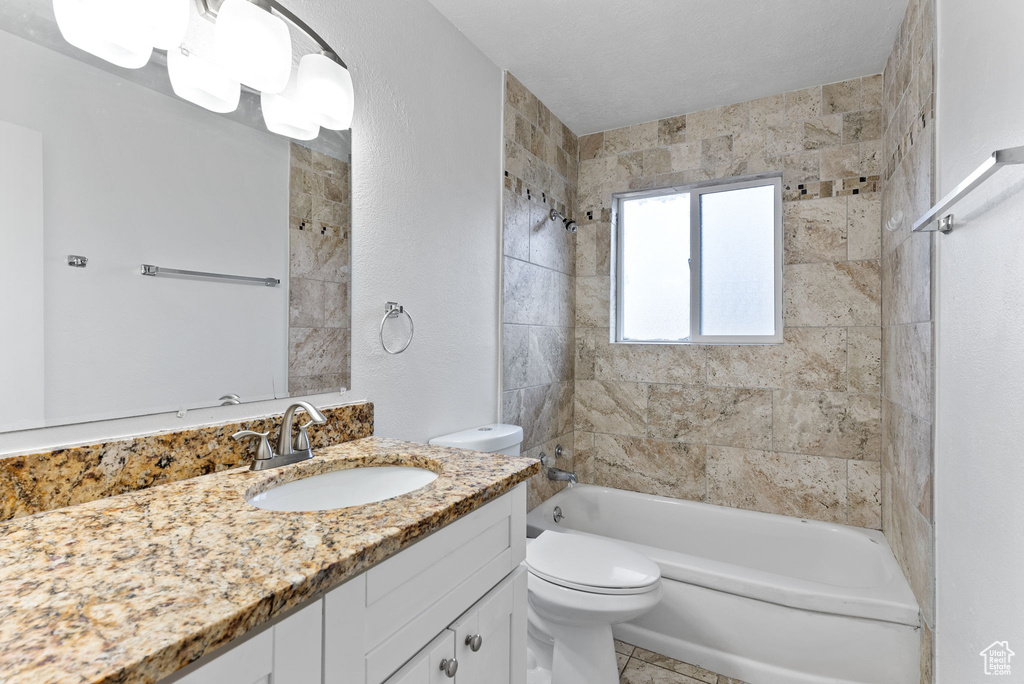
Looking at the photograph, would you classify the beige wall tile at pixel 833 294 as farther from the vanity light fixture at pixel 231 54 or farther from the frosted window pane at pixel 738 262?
the vanity light fixture at pixel 231 54

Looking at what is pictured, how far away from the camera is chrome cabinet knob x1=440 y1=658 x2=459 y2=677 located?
0.92m

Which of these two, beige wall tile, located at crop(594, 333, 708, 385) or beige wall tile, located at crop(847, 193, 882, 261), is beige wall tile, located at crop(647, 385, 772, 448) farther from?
beige wall tile, located at crop(847, 193, 882, 261)

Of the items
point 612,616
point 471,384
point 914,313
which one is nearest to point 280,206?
point 471,384

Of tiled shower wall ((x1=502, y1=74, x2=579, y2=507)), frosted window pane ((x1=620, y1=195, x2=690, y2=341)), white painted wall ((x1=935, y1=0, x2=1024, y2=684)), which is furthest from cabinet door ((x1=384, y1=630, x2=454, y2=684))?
frosted window pane ((x1=620, y1=195, x2=690, y2=341))

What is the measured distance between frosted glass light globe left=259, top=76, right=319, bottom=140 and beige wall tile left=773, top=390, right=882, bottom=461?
2.40 metres

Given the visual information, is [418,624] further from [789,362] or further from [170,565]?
[789,362]

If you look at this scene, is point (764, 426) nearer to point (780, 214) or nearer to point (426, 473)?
point (780, 214)

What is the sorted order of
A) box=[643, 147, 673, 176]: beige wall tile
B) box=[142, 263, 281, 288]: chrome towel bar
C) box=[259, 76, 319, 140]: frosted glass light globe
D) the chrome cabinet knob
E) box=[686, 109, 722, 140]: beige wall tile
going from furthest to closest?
1. box=[643, 147, 673, 176]: beige wall tile
2. box=[686, 109, 722, 140]: beige wall tile
3. box=[259, 76, 319, 140]: frosted glass light globe
4. box=[142, 263, 281, 288]: chrome towel bar
5. the chrome cabinet knob

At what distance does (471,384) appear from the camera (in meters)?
2.11

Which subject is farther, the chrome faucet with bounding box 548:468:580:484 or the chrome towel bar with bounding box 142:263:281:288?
the chrome faucet with bounding box 548:468:580:484

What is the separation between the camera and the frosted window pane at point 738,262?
8.62 ft

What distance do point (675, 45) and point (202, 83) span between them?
1835mm

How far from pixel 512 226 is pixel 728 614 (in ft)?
6.13

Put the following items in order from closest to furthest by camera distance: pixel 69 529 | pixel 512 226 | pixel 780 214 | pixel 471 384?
pixel 69 529 < pixel 471 384 < pixel 512 226 < pixel 780 214
